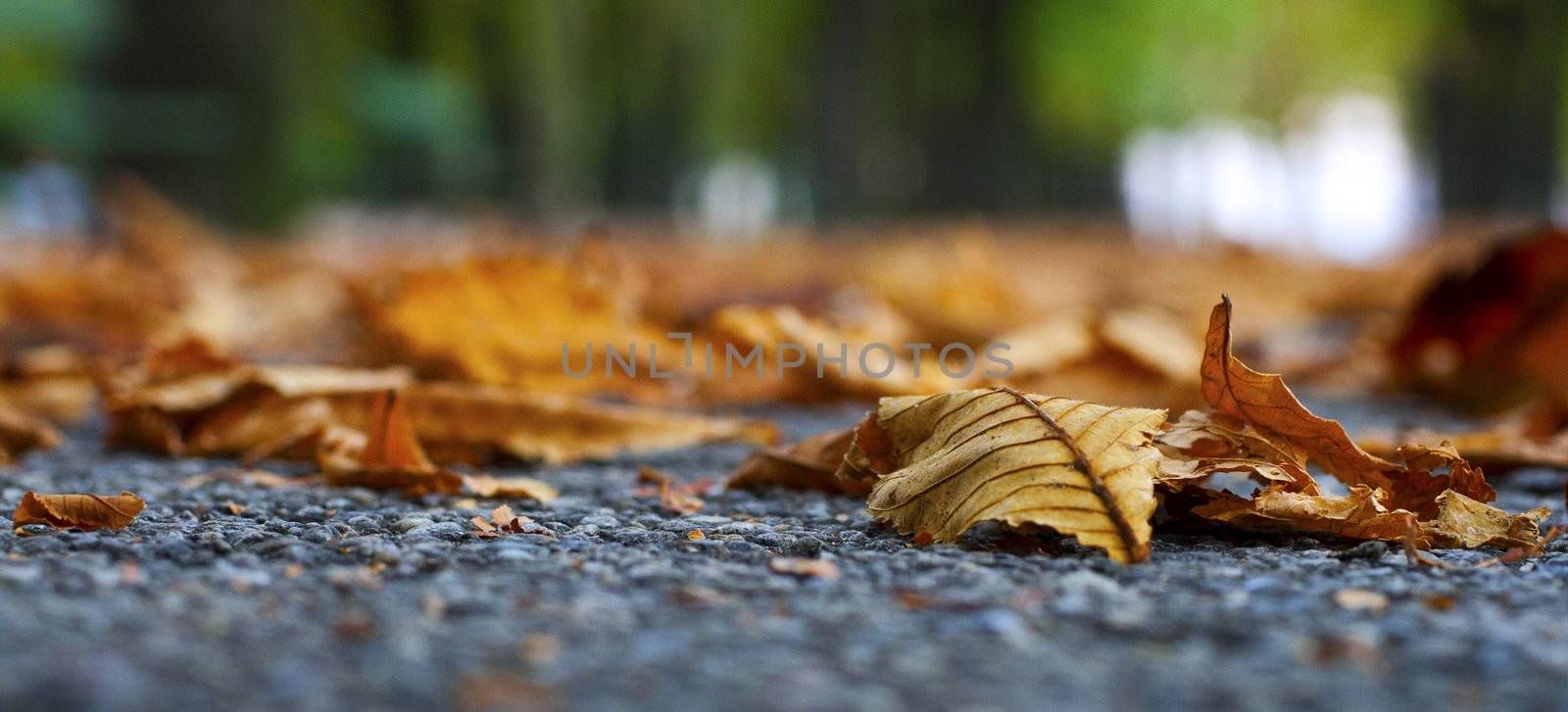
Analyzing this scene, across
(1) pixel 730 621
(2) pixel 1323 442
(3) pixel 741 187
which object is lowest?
(1) pixel 730 621

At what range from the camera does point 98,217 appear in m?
5.67

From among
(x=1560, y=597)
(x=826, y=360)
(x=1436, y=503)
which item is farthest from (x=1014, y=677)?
(x=826, y=360)

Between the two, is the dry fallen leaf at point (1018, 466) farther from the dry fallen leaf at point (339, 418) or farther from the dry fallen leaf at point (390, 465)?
the dry fallen leaf at point (339, 418)

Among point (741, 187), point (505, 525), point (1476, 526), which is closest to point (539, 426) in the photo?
point (505, 525)

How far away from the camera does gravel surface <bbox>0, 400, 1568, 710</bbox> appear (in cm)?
81

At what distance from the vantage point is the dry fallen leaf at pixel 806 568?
111cm

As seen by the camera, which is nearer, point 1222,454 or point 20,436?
point 1222,454

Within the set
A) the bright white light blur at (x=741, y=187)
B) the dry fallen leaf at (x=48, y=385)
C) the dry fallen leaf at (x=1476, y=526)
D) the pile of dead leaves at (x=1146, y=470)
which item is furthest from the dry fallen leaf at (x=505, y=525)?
the bright white light blur at (x=741, y=187)

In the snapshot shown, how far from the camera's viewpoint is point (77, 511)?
49.6 inches

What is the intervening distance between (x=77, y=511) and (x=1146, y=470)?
2.90 ft

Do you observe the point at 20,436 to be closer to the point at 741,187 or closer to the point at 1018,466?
the point at 1018,466

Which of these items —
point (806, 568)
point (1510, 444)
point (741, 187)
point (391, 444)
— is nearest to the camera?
point (806, 568)

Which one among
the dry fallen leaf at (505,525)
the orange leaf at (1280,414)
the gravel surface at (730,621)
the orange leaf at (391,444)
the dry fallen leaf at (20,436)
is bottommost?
the gravel surface at (730,621)

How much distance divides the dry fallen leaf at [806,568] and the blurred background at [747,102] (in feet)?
20.9
